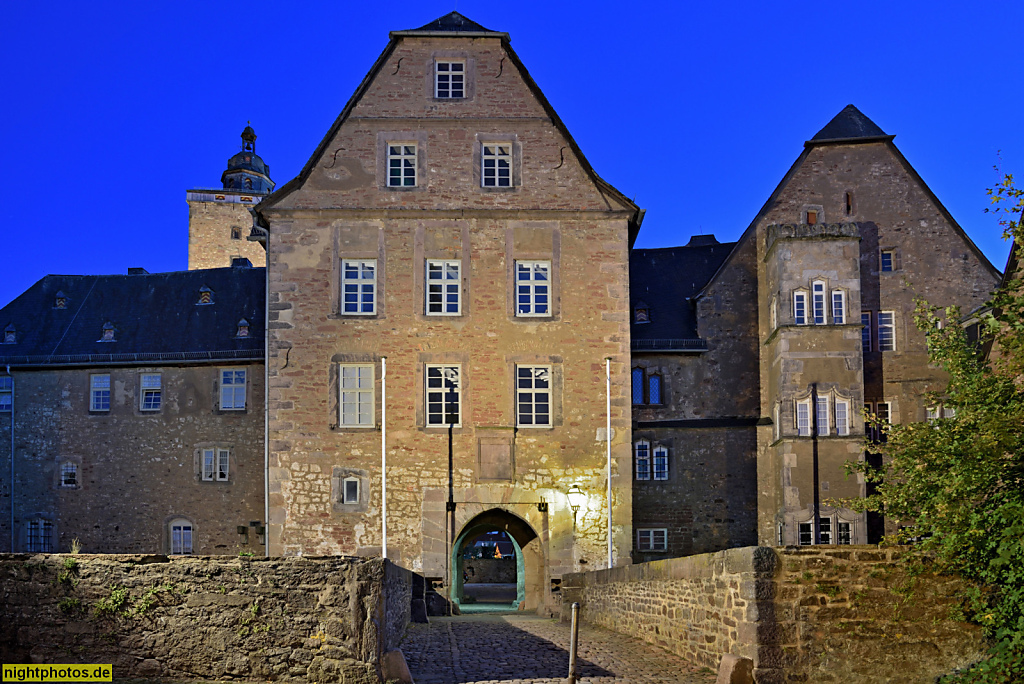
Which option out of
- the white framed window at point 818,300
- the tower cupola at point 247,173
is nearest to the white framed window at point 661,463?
the white framed window at point 818,300

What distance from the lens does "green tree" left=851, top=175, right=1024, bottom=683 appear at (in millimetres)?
11219

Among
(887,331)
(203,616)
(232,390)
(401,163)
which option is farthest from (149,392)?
(203,616)

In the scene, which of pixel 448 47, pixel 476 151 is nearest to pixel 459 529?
pixel 476 151

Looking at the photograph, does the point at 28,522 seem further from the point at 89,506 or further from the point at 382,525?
the point at 382,525

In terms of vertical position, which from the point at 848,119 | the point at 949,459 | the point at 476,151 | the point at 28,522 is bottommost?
the point at 28,522

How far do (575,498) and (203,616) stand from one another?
54.3ft

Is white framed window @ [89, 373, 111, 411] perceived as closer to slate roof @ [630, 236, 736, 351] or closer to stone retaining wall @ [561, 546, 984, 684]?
slate roof @ [630, 236, 736, 351]

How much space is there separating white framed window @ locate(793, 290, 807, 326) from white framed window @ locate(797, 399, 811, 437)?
6.80 ft

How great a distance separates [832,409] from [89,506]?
67.1 ft

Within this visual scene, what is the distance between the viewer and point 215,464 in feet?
103

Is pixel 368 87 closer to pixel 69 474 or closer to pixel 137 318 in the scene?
pixel 137 318

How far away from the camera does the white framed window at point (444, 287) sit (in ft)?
88.1

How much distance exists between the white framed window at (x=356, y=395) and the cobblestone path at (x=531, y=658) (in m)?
8.72

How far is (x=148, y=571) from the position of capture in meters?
10.2
